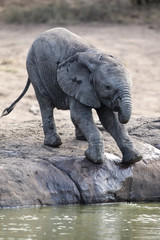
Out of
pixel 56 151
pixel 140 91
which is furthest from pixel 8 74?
pixel 56 151

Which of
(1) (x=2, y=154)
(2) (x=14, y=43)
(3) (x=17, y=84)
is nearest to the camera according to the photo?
(1) (x=2, y=154)

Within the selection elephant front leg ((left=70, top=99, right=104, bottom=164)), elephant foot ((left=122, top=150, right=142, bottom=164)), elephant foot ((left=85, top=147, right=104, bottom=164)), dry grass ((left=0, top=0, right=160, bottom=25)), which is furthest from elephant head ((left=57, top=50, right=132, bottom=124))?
dry grass ((left=0, top=0, right=160, bottom=25))

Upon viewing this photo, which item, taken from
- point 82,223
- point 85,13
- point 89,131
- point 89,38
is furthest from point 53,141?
point 85,13

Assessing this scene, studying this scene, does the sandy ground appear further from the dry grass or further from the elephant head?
the elephant head

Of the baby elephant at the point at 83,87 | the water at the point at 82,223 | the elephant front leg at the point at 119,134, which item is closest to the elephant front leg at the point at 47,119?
the baby elephant at the point at 83,87

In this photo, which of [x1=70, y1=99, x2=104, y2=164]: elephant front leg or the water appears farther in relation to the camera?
[x1=70, y1=99, x2=104, y2=164]: elephant front leg

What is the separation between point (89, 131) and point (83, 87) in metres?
0.42

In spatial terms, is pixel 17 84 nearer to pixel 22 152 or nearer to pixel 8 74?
pixel 8 74

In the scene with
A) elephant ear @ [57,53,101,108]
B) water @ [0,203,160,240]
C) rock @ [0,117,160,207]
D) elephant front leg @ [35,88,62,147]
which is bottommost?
water @ [0,203,160,240]

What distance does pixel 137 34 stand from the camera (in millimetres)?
15906

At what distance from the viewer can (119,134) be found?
7.79 meters

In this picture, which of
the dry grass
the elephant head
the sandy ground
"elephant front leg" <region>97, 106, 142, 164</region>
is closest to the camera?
the elephant head

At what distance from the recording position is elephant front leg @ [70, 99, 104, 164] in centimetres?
762

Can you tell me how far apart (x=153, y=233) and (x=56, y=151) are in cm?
193
